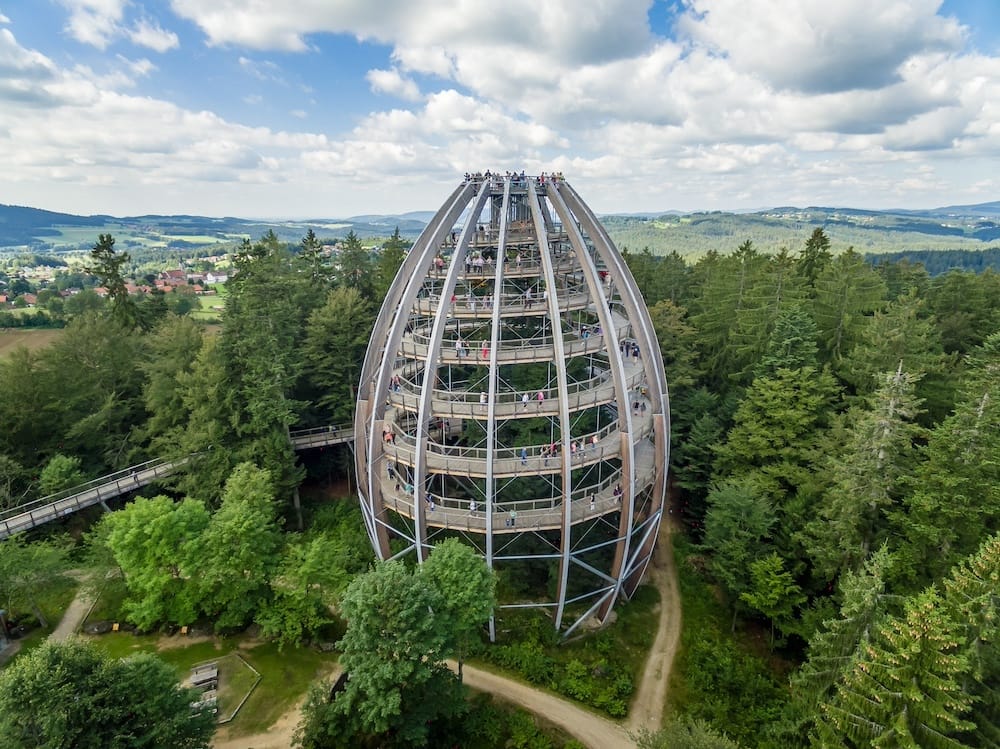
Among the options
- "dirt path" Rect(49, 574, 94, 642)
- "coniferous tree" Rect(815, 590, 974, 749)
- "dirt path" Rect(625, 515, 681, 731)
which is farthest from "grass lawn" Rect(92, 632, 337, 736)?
"coniferous tree" Rect(815, 590, 974, 749)

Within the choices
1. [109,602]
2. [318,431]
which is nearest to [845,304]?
[318,431]

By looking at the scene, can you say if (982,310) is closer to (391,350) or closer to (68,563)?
(391,350)

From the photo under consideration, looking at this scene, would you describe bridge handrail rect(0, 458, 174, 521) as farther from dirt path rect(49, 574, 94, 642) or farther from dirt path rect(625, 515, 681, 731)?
dirt path rect(625, 515, 681, 731)

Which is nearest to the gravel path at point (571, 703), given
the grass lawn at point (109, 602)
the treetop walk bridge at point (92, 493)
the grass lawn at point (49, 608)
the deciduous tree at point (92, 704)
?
the grass lawn at point (49, 608)

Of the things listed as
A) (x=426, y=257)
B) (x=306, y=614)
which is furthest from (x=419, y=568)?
(x=426, y=257)

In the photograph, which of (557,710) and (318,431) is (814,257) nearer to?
(557,710)

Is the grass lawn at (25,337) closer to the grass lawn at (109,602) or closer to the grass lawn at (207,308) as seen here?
the grass lawn at (207,308)
